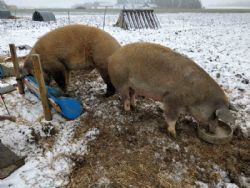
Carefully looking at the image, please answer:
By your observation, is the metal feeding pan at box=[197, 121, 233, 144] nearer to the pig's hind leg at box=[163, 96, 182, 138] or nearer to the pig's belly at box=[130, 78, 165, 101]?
the pig's hind leg at box=[163, 96, 182, 138]

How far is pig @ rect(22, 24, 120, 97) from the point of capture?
17.5 feet

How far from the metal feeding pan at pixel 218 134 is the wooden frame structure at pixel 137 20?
11.5 m

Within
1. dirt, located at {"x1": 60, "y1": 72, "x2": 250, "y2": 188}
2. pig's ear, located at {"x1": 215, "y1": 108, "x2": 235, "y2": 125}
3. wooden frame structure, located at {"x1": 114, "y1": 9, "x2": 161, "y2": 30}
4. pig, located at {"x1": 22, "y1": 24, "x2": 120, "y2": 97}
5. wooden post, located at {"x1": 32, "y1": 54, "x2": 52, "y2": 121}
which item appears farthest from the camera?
wooden frame structure, located at {"x1": 114, "y1": 9, "x2": 161, "y2": 30}

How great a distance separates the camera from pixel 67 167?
153 inches

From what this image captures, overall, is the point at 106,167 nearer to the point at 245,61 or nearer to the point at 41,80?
the point at 41,80

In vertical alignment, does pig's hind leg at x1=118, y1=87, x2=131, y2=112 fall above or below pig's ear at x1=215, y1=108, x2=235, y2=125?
below

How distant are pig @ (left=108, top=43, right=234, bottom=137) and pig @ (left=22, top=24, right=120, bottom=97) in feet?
1.93

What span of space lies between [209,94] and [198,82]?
256mm

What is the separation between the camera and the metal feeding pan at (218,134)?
4309mm

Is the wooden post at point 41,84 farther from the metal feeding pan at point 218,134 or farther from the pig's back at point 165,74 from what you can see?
the metal feeding pan at point 218,134

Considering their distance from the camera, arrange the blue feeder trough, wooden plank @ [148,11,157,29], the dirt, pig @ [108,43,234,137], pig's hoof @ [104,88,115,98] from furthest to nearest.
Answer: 1. wooden plank @ [148,11,157,29]
2. pig's hoof @ [104,88,115,98]
3. the blue feeder trough
4. pig @ [108,43,234,137]
5. the dirt

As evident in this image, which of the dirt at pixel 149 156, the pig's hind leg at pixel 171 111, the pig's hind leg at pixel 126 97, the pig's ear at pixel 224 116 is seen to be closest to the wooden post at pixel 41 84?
the dirt at pixel 149 156

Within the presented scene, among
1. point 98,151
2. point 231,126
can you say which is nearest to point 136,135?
point 98,151

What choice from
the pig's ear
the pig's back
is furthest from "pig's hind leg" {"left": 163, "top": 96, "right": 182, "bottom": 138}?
the pig's ear
